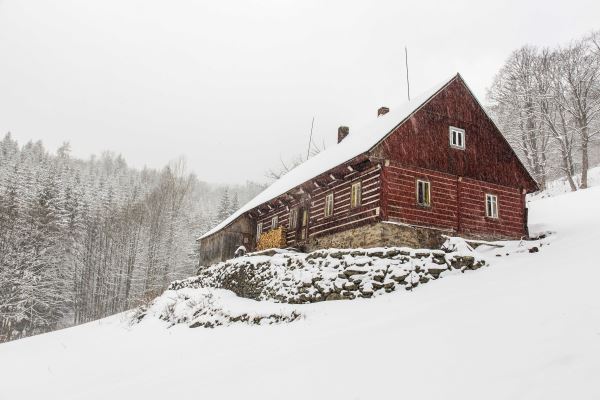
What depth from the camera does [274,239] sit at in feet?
78.1

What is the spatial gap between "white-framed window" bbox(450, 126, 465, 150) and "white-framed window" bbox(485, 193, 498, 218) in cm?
255

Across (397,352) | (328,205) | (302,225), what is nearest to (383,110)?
(328,205)

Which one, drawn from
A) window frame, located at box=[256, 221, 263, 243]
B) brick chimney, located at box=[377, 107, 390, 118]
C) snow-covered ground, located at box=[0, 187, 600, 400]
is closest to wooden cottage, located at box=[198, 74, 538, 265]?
snow-covered ground, located at box=[0, 187, 600, 400]

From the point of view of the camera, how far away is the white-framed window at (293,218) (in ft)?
76.0

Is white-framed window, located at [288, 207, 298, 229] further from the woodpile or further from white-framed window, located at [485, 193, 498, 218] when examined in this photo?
white-framed window, located at [485, 193, 498, 218]

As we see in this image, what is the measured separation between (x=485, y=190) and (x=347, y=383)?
1596 cm

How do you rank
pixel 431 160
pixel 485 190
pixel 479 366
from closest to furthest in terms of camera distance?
pixel 479 366
pixel 431 160
pixel 485 190

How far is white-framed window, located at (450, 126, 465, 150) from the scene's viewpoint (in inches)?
754

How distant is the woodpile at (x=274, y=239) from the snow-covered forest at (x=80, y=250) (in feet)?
35.8

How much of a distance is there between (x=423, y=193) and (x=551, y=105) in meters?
20.4

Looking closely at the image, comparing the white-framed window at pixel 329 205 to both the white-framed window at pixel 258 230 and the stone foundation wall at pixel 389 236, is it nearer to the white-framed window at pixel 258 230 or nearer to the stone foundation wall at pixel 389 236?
the stone foundation wall at pixel 389 236

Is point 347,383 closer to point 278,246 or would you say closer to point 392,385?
point 392,385

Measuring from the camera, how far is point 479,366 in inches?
218

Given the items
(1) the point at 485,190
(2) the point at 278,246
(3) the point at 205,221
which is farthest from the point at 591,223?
(3) the point at 205,221
